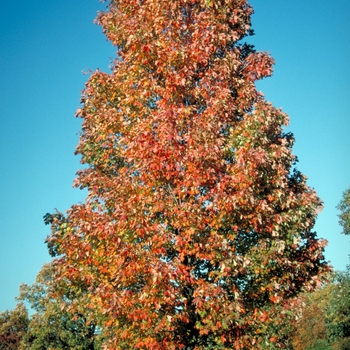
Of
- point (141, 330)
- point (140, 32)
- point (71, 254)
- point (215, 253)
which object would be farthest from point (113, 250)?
point (140, 32)

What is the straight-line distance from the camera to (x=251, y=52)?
43.2ft

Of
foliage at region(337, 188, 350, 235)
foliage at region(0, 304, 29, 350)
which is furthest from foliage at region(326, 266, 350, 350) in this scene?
foliage at region(0, 304, 29, 350)

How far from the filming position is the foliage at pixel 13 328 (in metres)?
66.3

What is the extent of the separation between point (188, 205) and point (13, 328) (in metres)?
73.3

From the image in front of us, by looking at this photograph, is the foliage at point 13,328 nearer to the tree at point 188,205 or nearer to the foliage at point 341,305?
the foliage at point 341,305

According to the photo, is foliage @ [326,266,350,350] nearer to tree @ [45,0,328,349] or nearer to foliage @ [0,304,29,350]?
tree @ [45,0,328,349]

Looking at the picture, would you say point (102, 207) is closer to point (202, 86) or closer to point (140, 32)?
point (202, 86)

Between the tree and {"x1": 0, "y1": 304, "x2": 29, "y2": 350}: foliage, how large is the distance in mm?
66086

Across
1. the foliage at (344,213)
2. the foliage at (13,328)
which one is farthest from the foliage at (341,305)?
the foliage at (13,328)

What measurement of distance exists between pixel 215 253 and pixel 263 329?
2.24 meters

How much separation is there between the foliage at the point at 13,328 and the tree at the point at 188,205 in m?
66.1

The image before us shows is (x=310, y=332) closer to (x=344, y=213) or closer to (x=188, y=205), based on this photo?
(x=344, y=213)

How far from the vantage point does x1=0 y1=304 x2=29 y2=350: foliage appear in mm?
66312

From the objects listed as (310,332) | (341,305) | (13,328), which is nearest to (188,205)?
(341,305)
